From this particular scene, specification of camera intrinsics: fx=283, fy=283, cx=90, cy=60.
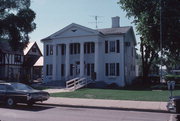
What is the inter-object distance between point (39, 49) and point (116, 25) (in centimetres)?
3167

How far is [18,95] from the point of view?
55.0 feet

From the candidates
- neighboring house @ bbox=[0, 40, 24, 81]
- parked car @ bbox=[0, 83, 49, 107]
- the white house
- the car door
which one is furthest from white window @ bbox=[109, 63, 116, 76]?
neighboring house @ bbox=[0, 40, 24, 81]

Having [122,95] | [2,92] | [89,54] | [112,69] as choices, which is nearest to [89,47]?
[89,54]

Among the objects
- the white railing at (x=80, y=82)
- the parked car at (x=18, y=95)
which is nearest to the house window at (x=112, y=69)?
the white railing at (x=80, y=82)

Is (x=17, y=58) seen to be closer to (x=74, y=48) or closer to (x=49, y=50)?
(x=49, y=50)

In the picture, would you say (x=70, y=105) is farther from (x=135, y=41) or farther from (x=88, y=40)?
(x=135, y=41)

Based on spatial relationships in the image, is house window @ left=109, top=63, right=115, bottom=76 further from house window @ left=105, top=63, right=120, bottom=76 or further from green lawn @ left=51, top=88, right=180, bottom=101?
green lawn @ left=51, top=88, right=180, bottom=101

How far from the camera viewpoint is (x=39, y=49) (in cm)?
6800

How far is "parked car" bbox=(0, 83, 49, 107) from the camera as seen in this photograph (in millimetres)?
16469

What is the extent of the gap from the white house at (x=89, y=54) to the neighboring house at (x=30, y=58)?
643 inches

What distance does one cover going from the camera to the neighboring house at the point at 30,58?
190ft

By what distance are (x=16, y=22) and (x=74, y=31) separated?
12.3 meters

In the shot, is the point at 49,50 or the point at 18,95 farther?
the point at 49,50

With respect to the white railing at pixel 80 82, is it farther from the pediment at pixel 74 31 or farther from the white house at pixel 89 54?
the pediment at pixel 74 31
